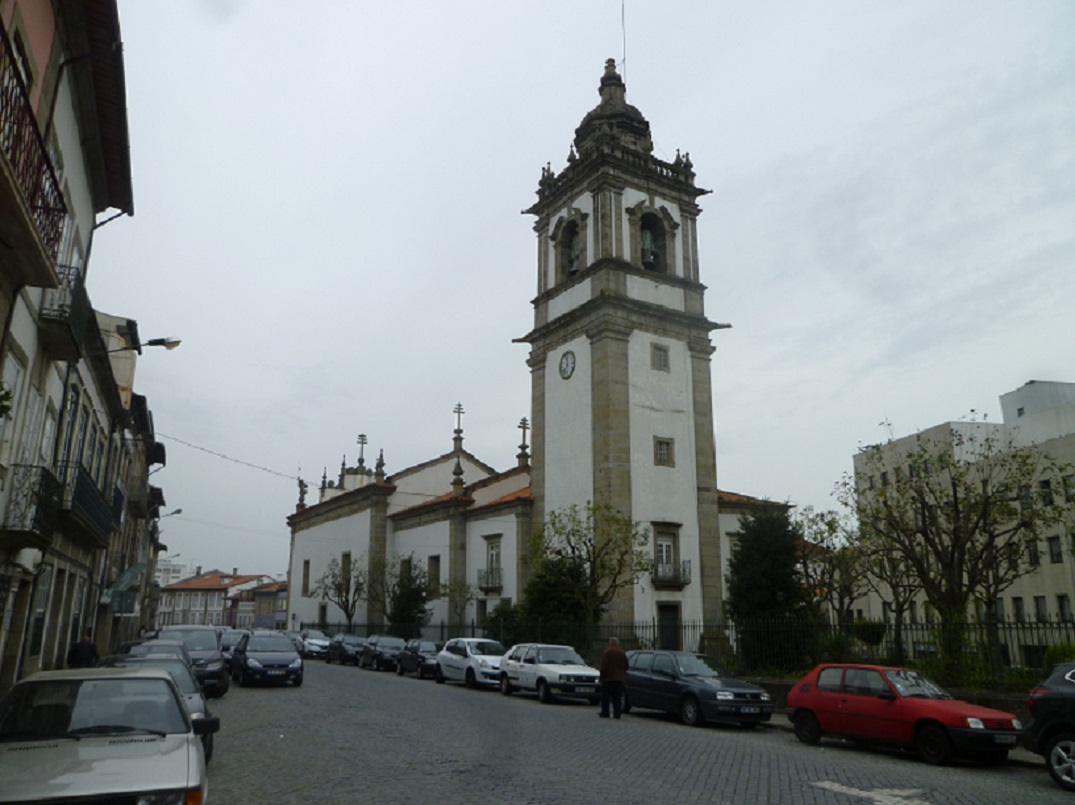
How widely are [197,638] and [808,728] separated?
47.4 feet

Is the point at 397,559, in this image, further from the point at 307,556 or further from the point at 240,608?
the point at 240,608

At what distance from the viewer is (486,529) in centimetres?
3938

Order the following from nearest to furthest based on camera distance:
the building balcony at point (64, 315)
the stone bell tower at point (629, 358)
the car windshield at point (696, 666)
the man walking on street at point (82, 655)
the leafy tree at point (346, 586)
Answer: the building balcony at point (64, 315) < the car windshield at point (696, 666) < the man walking on street at point (82, 655) < the stone bell tower at point (629, 358) < the leafy tree at point (346, 586)

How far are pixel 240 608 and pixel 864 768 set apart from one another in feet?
400

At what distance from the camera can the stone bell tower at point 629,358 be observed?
3228cm

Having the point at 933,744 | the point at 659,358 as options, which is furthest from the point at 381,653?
the point at 933,744

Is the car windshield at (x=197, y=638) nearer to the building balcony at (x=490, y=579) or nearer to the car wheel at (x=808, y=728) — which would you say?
the car wheel at (x=808, y=728)

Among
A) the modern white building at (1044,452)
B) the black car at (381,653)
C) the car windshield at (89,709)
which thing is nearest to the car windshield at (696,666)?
the car windshield at (89,709)

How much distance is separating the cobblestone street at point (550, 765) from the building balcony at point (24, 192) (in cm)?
628

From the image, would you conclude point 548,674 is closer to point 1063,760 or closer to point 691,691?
point 691,691

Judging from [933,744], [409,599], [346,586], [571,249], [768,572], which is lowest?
[933,744]

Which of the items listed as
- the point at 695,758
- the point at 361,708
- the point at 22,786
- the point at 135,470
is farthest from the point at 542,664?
the point at 135,470

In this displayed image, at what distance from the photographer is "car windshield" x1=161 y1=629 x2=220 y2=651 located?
65.0ft

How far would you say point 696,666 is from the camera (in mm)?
17156
